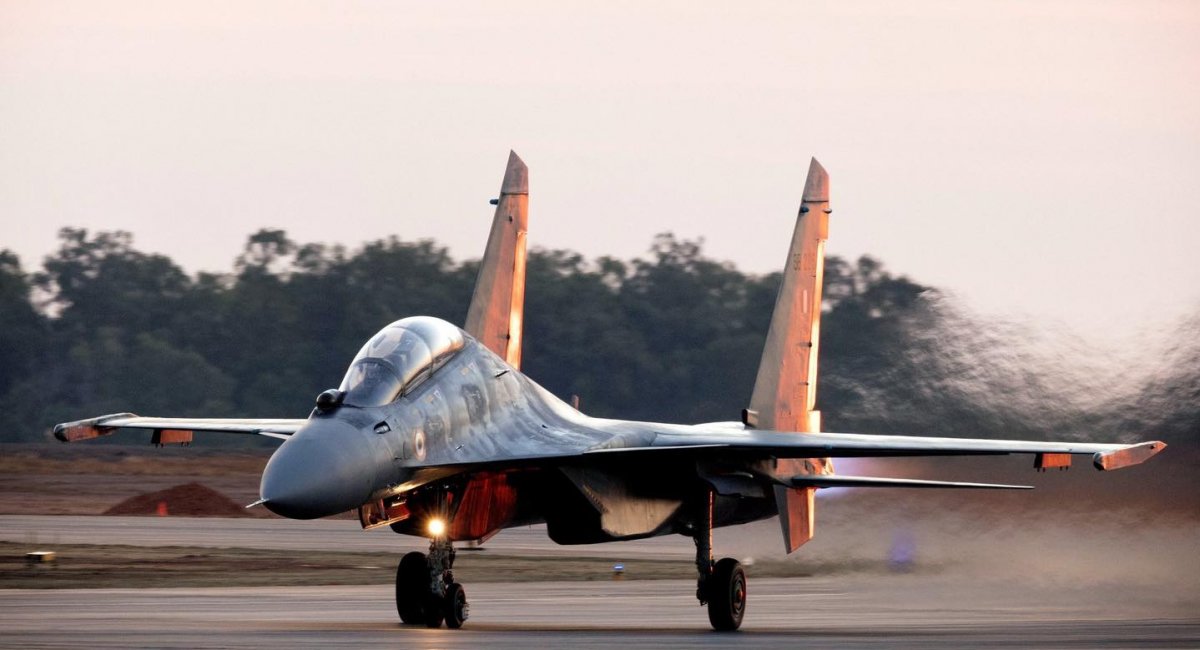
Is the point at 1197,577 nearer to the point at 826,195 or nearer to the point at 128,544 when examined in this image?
the point at 826,195

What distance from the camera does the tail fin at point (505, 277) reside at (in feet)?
81.2

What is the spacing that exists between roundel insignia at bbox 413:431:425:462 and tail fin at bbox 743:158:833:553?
6.86m

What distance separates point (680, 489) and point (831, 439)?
5.55 feet

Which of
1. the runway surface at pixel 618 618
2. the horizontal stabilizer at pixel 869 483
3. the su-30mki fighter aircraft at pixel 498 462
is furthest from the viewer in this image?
the horizontal stabilizer at pixel 869 483

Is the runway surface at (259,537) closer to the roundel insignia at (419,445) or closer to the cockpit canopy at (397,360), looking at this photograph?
the cockpit canopy at (397,360)

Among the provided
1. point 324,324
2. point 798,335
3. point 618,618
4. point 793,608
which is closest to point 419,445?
point 618,618

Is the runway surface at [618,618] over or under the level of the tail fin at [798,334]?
under

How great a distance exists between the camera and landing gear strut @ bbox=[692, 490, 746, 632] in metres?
20.0

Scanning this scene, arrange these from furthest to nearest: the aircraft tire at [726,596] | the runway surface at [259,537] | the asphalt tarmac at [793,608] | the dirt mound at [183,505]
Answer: the dirt mound at [183,505], the runway surface at [259,537], the aircraft tire at [726,596], the asphalt tarmac at [793,608]

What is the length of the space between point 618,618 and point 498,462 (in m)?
2.92

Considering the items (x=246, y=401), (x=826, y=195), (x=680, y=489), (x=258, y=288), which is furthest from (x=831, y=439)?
(x=258, y=288)

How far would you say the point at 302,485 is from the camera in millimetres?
16359

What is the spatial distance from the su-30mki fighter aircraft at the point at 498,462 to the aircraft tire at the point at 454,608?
18mm

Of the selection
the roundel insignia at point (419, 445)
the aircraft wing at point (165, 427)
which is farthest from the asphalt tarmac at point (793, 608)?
the aircraft wing at point (165, 427)
